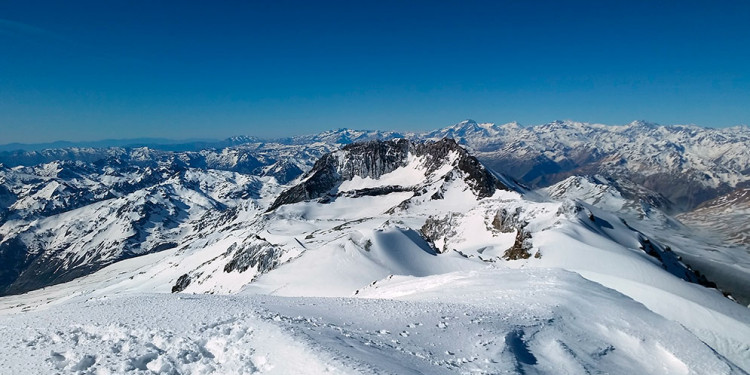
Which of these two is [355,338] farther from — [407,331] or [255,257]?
[255,257]

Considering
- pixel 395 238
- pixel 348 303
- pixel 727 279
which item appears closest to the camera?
pixel 348 303

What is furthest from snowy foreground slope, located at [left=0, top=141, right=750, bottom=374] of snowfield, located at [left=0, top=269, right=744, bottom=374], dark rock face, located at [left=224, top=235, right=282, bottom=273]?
dark rock face, located at [left=224, top=235, right=282, bottom=273]

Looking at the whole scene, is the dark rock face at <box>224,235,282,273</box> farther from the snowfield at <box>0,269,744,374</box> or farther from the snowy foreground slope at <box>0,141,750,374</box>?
the snowfield at <box>0,269,744,374</box>

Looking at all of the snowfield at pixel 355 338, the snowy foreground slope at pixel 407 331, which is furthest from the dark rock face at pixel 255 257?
the snowfield at pixel 355 338

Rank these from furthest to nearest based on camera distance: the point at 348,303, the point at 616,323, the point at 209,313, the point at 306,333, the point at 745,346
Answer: the point at 745,346, the point at 348,303, the point at 616,323, the point at 209,313, the point at 306,333

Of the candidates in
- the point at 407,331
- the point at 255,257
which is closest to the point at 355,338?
the point at 407,331

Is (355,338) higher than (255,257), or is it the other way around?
(355,338)

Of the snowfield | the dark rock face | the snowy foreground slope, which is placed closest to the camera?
the snowfield

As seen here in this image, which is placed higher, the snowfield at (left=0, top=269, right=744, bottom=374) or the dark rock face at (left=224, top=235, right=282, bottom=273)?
the snowfield at (left=0, top=269, right=744, bottom=374)

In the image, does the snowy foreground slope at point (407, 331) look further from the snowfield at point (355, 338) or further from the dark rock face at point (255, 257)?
the dark rock face at point (255, 257)

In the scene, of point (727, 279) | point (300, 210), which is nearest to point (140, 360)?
point (300, 210)

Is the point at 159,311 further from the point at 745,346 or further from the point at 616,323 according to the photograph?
the point at 745,346
